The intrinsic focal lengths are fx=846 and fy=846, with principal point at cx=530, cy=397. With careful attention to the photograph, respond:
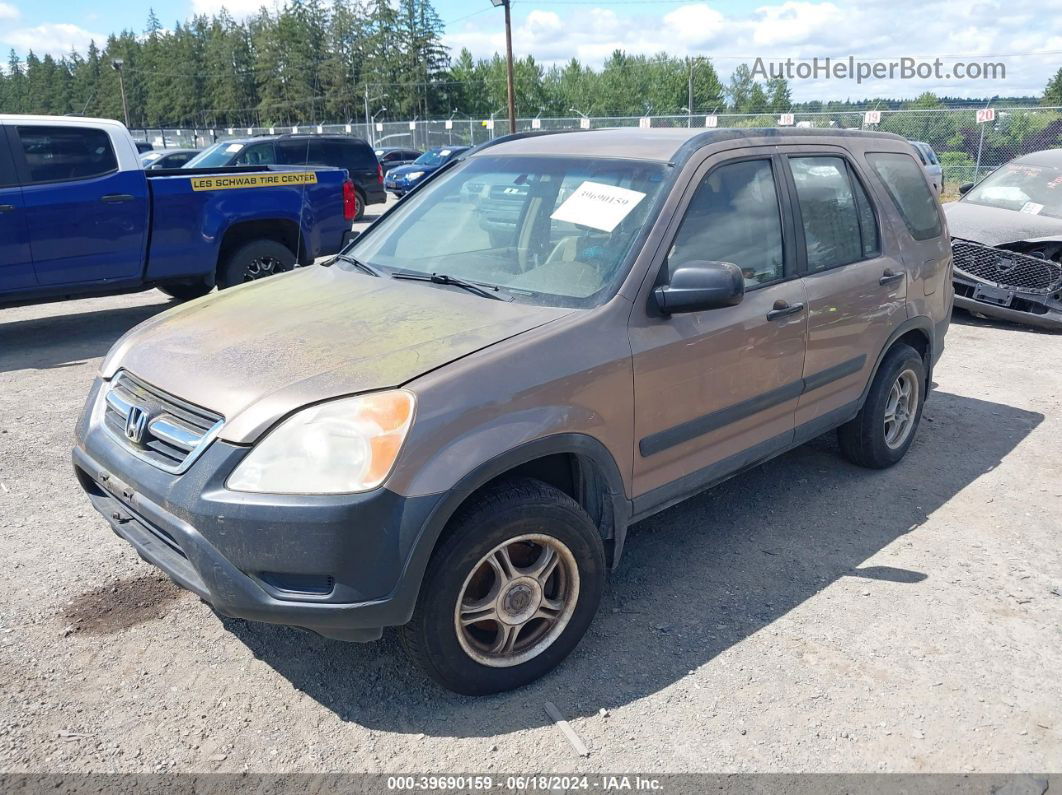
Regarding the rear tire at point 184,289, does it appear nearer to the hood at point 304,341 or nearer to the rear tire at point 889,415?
the hood at point 304,341

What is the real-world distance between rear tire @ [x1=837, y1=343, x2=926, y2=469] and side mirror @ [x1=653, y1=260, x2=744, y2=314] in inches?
75.7

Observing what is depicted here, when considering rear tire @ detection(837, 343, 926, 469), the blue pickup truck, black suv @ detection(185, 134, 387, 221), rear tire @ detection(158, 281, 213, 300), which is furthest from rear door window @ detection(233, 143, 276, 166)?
rear tire @ detection(837, 343, 926, 469)

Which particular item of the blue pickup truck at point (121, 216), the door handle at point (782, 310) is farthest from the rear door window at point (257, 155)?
the door handle at point (782, 310)

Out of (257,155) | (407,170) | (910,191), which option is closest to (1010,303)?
(910,191)

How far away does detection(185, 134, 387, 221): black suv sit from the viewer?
1459cm

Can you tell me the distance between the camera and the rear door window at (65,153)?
291 inches

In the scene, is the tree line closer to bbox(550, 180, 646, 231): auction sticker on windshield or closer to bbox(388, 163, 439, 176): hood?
bbox(388, 163, 439, 176): hood

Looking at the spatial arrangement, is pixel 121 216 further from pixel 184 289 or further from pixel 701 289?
pixel 701 289

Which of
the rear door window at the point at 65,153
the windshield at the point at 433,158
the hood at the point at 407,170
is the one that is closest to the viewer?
the rear door window at the point at 65,153

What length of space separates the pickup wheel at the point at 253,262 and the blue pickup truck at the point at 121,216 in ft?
0.04

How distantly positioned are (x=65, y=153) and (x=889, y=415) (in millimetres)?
7144

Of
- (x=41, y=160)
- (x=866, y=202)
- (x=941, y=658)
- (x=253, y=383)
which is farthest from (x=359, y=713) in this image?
(x=41, y=160)

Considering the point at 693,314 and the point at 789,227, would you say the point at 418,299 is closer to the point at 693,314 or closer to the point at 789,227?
the point at 693,314

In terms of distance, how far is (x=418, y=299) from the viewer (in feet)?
10.8
